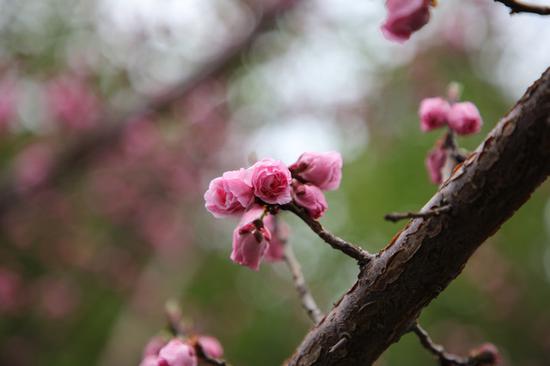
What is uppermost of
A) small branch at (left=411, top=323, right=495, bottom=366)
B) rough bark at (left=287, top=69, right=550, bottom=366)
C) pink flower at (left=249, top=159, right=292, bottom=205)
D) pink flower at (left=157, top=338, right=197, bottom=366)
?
pink flower at (left=249, top=159, right=292, bottom=205)

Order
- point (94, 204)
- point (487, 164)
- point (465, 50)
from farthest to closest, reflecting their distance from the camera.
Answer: point (94, 204)
point (465, 50)
point (487, 164)

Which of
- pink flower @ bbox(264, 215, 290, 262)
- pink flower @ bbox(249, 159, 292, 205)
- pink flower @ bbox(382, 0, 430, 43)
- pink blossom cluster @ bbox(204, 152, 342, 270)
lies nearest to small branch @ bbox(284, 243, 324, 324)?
pink flower @ bbox(264, 215, 290, 262)

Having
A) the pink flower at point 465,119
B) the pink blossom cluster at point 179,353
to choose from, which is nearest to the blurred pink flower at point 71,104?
the pink blossom cluster at point 179,353

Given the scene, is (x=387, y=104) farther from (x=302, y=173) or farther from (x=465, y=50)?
(x=302, y=173)

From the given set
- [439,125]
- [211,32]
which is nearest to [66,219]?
[211,32]

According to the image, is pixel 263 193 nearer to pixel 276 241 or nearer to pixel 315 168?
pixel 315 168

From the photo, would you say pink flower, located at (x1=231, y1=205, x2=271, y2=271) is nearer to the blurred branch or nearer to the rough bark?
the rough bark
